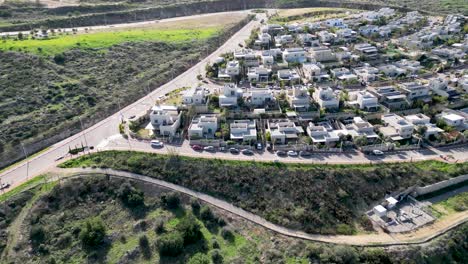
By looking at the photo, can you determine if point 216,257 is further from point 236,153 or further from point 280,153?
point 280,153

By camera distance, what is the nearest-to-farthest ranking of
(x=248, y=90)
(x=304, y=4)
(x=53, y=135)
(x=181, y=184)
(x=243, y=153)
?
(x=181, y=184), (x=243, y=153), (x=53, y=135), (x=248, y=90), (x=304, y=4)

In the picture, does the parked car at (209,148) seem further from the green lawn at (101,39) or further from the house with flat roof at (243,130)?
the green lawn at (101,39)

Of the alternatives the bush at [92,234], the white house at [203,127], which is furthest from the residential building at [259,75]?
the bush at [92,234]

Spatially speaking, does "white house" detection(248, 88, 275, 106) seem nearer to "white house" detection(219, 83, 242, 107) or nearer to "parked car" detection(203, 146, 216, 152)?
"white house" detection(219, 83, 242, 107)

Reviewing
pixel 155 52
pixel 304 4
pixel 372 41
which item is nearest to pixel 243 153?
pixel 155 52

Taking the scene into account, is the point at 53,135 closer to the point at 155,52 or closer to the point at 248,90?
the point at 248,90

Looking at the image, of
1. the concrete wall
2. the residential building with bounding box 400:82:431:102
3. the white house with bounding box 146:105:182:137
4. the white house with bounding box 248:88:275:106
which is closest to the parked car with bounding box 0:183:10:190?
the white house with bounding box 146:105:182:137
